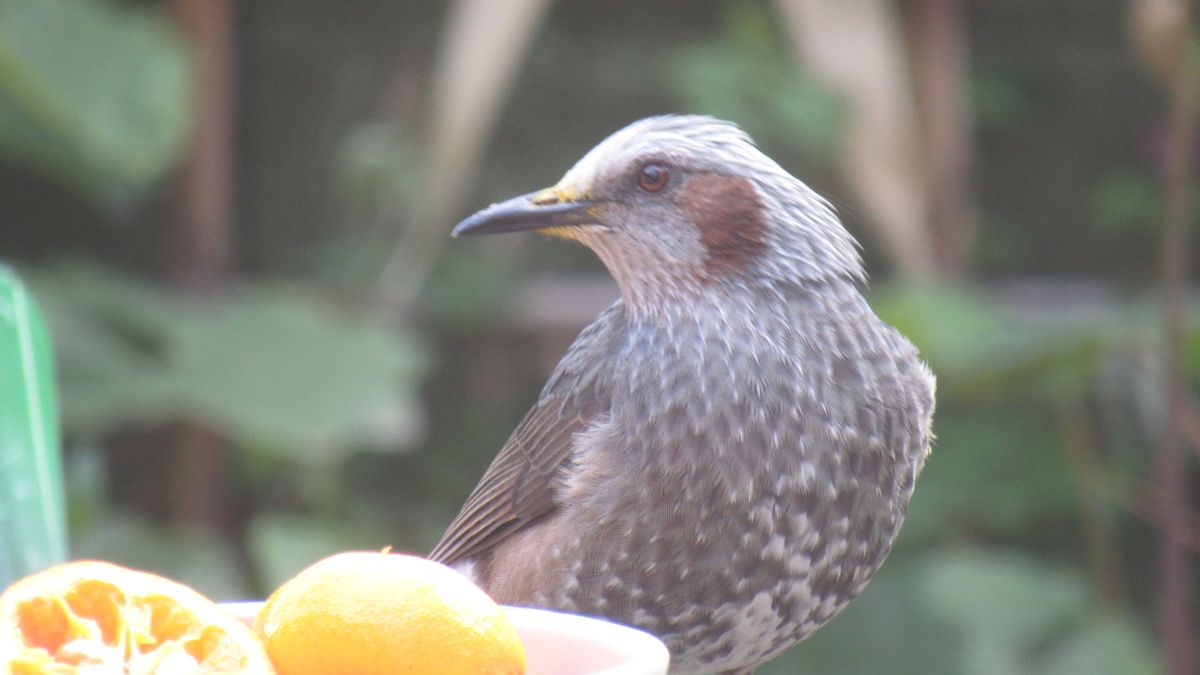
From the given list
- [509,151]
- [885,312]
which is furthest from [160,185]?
[885,312]

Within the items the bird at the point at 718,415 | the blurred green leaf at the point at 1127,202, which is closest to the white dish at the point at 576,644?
the bird at the point at 718,415

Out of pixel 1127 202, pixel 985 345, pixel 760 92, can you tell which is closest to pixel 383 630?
pixel 985 345

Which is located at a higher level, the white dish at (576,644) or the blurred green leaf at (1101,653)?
the white dish at (576,644)

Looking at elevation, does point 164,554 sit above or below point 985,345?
below

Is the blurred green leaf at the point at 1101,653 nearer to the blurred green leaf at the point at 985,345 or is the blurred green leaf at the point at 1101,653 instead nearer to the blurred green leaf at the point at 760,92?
the blurred green leaf at the point at 985,345

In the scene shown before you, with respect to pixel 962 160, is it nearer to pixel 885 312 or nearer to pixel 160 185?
pixel 885 312

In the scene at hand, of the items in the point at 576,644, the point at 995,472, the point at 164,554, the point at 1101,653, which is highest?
the point at 576,644

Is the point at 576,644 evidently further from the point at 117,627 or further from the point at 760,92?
the point at 760,92

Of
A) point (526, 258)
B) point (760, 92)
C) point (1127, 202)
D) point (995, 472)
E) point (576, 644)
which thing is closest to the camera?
point (576, 644)
